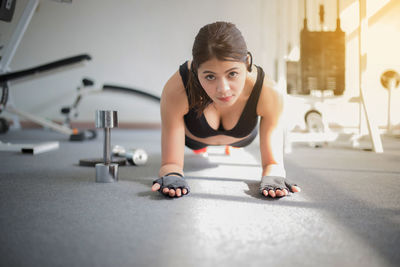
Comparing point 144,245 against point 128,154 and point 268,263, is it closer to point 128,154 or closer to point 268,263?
point 268,263

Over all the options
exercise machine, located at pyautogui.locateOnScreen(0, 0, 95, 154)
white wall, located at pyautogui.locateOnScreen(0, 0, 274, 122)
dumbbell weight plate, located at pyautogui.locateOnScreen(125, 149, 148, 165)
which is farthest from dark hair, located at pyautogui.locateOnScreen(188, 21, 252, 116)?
white wall, located at pyautogui.locateOnScreen(0, 0, 274, 122)

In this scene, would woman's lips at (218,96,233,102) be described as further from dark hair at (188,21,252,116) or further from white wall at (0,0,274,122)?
white wall at (0,0,274,122)

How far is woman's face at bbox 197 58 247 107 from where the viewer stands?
2.56ft

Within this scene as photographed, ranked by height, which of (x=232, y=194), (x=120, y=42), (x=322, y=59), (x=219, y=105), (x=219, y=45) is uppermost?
(x=120, y=42)

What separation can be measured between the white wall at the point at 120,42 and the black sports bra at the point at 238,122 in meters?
2.59

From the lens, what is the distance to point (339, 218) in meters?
0.67

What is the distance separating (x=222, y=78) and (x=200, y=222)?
376mm

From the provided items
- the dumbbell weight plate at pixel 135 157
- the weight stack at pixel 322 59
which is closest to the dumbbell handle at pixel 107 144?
the dumbbell weight plate at pixel 135 157

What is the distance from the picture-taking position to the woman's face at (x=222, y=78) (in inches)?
30.8

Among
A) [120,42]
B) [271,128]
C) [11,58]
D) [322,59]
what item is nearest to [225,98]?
[271,128]

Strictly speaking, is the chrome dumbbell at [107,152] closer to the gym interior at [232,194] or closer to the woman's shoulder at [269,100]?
the gym interior at [232,194]

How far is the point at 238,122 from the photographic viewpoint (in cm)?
104

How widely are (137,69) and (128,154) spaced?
8.27ft

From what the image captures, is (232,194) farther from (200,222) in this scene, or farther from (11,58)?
(11,58)
